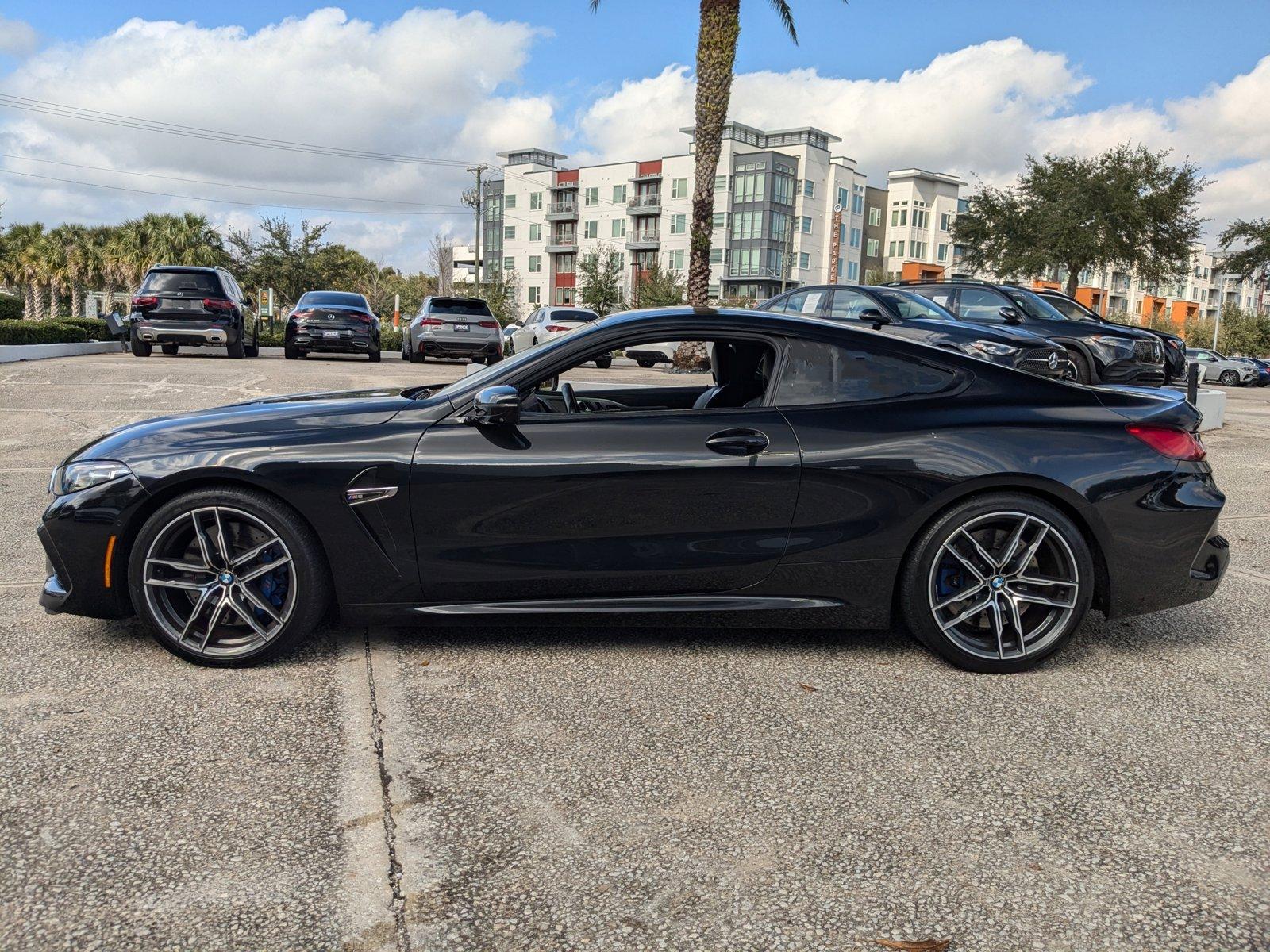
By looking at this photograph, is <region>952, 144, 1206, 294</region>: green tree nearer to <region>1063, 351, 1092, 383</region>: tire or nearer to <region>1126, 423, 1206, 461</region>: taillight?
<region>1063, 351, 1092, 383</region>: tire

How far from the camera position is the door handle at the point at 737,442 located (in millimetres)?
3973

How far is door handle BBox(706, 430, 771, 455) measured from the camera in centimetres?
397

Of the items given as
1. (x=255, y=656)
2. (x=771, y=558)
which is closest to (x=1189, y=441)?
(x=771, y=558)

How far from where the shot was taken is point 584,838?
275cm

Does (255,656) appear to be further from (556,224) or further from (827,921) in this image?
(556,224)

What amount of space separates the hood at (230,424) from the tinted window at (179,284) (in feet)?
52.2

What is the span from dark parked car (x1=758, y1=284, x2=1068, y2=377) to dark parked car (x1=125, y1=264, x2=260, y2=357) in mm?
10858

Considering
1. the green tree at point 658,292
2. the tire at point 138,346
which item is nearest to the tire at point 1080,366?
the tire at point 138,346

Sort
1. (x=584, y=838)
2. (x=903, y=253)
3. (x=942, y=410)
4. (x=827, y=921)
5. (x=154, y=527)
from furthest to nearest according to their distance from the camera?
1. (x=903, y=253)
2. (x=942, y=410)
3. (x=154, y=527)
4. (x=584, y=838)
5. (x=827, y=921)

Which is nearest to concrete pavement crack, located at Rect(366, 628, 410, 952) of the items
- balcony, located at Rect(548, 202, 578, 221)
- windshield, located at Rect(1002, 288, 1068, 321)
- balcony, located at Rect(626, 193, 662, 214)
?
windshield, located at Rect(1002, 288, 1068, 321)

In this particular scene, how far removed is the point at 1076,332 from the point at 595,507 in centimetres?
1145

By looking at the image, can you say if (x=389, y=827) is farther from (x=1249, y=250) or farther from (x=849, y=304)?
(x=1249, y=250)

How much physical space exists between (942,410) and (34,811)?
11.0 ft

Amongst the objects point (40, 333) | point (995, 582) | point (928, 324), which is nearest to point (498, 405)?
point (995, 582)
